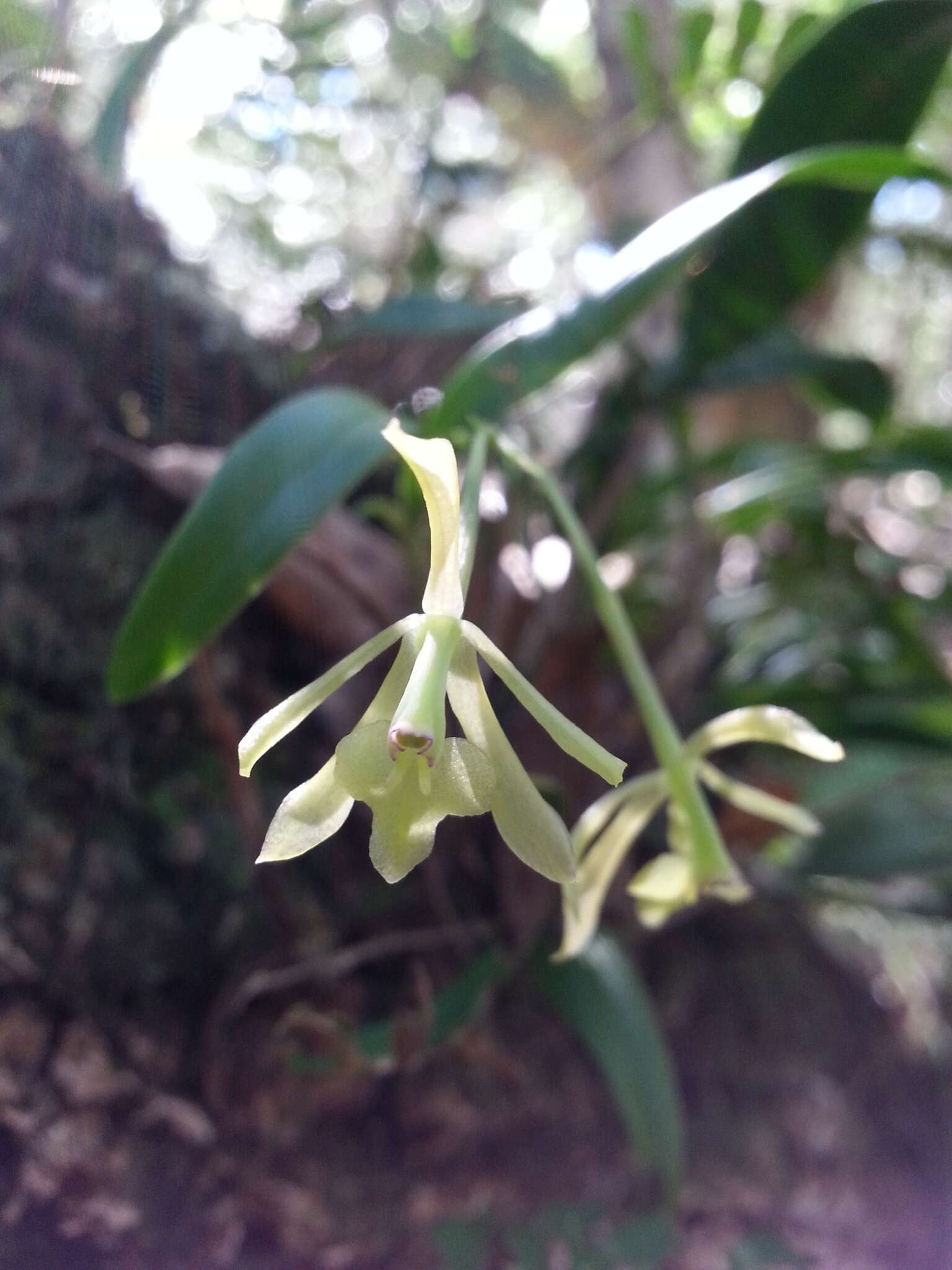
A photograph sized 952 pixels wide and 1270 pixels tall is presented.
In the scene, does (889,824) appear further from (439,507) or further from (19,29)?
(19,29)

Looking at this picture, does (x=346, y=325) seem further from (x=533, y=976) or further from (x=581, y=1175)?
(x=581, y=1175)

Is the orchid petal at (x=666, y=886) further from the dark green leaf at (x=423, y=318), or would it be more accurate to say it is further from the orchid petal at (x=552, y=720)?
the dark green leaf at (x=423, y=318)

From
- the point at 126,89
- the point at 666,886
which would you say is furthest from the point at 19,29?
the point at 666,886

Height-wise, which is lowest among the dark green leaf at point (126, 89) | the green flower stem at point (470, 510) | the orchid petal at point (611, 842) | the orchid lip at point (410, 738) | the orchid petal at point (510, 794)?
the orchid petal at point (611, 842)

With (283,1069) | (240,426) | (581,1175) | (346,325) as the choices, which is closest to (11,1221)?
(283,1069)

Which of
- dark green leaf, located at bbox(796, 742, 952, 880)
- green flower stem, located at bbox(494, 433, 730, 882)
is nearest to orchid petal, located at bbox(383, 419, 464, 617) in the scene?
green flower stem, located at bbox(494, 433, 730, 882)

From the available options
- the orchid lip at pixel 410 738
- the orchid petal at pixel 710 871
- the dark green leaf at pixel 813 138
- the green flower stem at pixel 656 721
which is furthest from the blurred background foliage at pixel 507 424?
the orchid lip at pixel 410 738

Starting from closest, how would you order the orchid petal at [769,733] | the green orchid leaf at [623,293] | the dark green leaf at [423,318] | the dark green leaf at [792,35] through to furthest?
the orchid petal at [769,733] → the green orchid leaf at [623,293] → the dark green leaf at [423,318] → the dark green leaf at [792,35]
